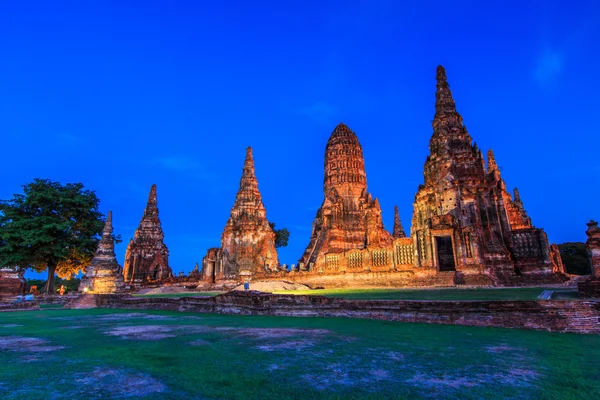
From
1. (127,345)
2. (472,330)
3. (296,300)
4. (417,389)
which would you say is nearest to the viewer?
(417,389)

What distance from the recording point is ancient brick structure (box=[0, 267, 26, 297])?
82.3 feet

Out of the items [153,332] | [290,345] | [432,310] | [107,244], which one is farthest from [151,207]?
[290,345]

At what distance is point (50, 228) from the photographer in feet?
83.6

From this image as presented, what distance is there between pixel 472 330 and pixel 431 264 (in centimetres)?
1545

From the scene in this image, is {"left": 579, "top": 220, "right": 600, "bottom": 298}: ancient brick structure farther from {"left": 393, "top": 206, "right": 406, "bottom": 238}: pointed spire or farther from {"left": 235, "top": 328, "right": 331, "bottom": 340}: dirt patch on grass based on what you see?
{"left": 393, "top": 206, "right": 406, "bottom": 238}: pointed spire

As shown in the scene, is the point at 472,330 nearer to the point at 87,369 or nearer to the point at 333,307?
the point at 333,307

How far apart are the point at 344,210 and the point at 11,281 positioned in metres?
29.5

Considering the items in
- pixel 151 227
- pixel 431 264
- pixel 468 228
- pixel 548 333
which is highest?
pixel 151 227

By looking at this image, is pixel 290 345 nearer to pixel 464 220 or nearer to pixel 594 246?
pixel 594 246

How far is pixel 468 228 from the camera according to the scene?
70.6ft

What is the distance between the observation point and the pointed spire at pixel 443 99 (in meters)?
28.9

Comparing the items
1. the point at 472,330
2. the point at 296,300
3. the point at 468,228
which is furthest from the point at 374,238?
the point at 472,330

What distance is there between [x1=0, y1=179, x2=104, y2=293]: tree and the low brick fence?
19166 millimetres

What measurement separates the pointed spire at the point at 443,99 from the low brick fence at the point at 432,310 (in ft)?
79.0
